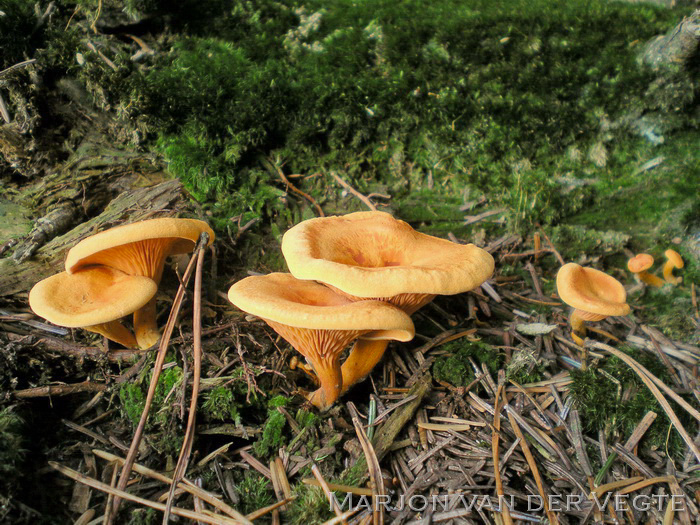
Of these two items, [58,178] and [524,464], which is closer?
[524,464]

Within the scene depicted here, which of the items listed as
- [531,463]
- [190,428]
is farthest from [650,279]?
[190,428]

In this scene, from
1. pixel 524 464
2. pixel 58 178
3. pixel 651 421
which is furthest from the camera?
pixel 58 178

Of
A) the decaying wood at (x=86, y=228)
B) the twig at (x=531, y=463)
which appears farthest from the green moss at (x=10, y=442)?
the twig at (x=531, y=463)

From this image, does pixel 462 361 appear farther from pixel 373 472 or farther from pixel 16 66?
pixel 16 66

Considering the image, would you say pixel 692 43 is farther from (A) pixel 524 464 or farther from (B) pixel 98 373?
(B) pixel 98 373

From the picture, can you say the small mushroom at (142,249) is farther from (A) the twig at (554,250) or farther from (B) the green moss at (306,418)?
(A) the twig at (554,250)

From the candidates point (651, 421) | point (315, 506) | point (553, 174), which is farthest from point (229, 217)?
point (651, 421)

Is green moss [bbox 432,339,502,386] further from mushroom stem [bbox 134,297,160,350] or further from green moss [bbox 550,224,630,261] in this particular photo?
mushroom stem [bbox 134,297,160,350]
